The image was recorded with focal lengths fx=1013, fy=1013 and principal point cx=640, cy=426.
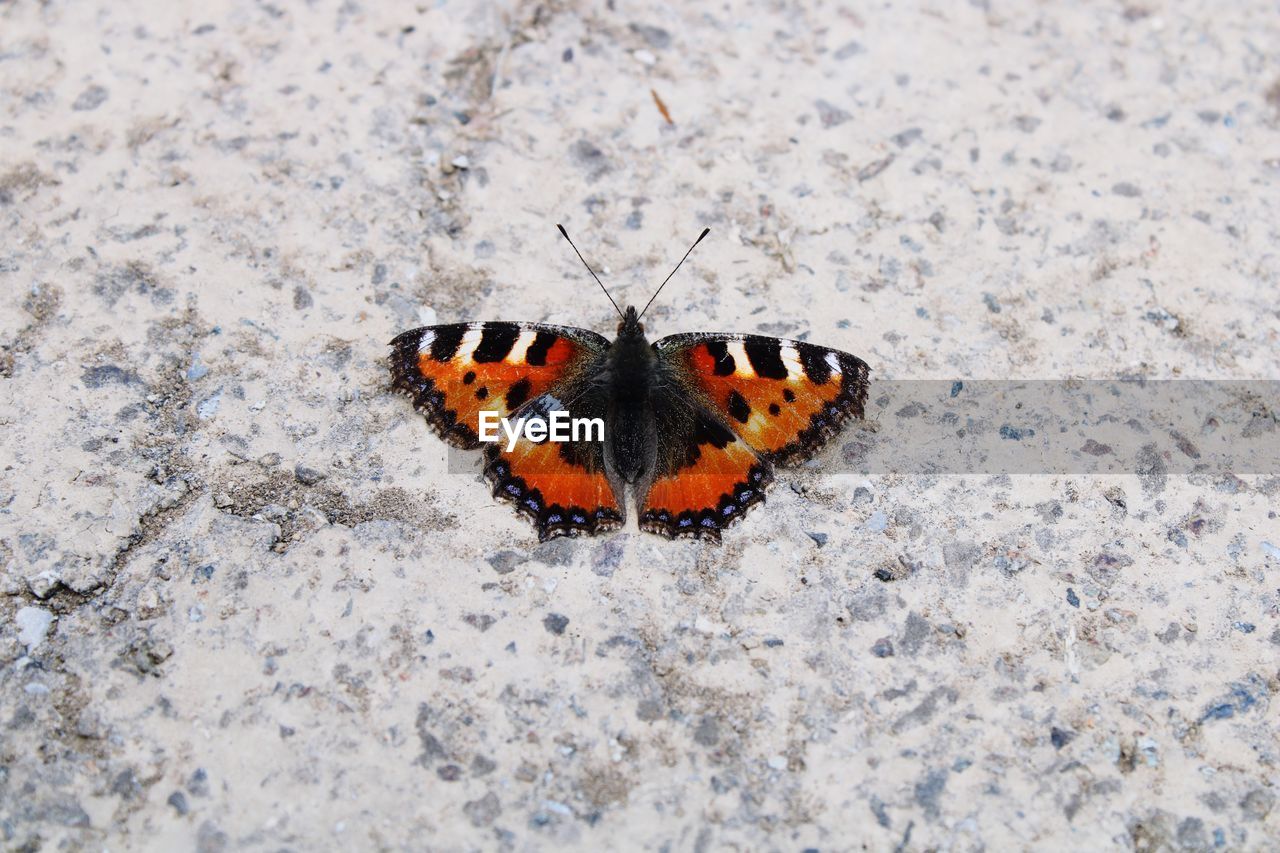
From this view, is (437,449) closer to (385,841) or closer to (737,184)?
(385,841)

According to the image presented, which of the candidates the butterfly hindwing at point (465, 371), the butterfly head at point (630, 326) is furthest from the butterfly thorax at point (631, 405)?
the butterfly hindwing at point (465, 371)

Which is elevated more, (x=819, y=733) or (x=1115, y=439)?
(x=1115, y=439)

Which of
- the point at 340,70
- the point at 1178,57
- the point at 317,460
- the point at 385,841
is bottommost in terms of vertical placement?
the point at 385,841

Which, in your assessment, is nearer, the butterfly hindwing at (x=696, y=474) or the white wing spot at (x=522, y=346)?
the butterfly hindwing at (x=696, y=474)

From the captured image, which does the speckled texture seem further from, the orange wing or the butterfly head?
the butterfly head

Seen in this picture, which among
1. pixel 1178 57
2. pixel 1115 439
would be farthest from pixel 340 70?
pixel 1178 57

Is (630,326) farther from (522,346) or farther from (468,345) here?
(468,345)
